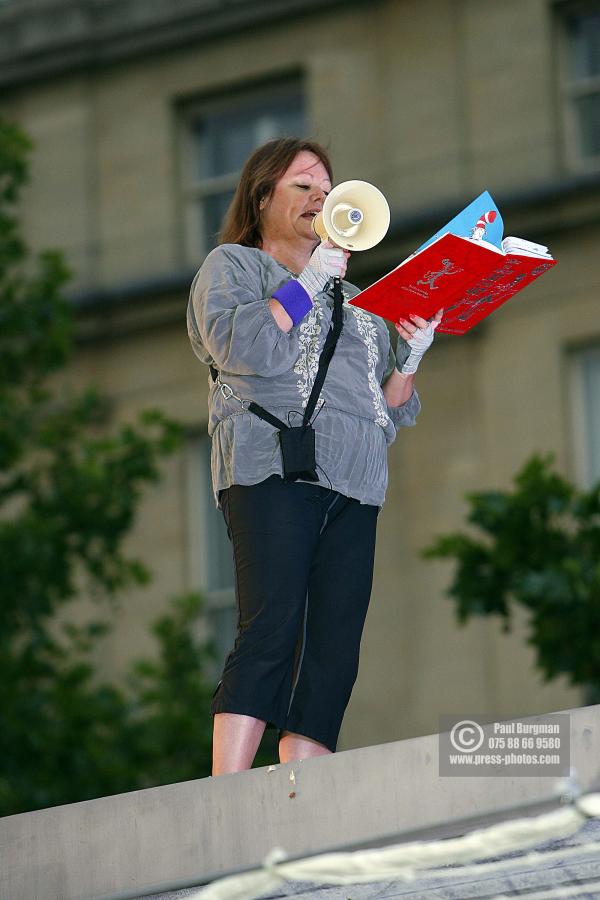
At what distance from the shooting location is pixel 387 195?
48.9 feet

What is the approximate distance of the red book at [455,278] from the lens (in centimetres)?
435

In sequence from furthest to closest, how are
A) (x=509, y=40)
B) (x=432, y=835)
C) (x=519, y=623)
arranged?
(x=509, y=40) < (x=519, y=623) < (x=432, y=835)

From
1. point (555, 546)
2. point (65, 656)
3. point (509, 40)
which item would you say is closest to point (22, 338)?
point (65, 656)

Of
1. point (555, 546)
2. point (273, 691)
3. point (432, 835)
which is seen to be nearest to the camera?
point (432, 835)

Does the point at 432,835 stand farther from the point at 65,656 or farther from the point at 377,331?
the point at 65,656

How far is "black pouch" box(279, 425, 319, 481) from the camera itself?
14.8 feet

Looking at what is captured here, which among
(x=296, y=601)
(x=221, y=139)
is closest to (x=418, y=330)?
(x=296, y=601)

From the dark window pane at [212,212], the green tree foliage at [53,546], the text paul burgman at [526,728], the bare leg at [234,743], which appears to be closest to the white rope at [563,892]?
the text paul burgman at [526,728]

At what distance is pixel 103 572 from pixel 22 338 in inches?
60.9

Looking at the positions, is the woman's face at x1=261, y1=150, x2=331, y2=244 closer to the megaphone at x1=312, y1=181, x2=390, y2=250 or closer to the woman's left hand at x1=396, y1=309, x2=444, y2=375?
the megaphone at x1=312, y1=181, x2=390, y2=250

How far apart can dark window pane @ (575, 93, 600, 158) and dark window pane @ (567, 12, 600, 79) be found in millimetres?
205

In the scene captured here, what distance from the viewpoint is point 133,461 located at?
11375 mm

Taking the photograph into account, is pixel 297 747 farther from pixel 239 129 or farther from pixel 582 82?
pixel 239 129

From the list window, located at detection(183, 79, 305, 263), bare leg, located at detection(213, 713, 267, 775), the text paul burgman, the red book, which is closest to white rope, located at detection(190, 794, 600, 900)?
the text paul burgman
